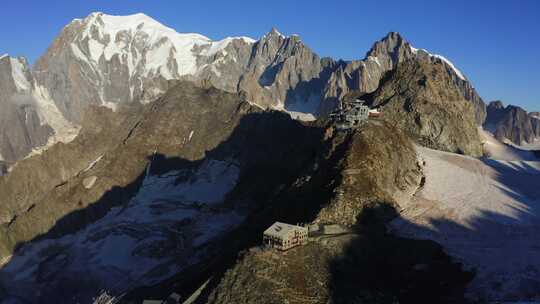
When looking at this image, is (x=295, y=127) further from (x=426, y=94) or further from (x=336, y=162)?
(x=336, y=162)

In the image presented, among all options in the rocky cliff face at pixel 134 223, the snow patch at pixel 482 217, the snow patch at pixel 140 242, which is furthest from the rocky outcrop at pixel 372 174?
the snow patch at pixel 140 242

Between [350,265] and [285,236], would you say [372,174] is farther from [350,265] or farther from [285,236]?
[285,236]

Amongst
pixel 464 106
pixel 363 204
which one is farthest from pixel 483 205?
pixel 464 106

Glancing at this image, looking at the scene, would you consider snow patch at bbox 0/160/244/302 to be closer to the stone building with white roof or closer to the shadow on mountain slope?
the shadow on mountain slope

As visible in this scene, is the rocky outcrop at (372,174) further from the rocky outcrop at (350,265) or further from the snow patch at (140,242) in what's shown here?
the snow patch at (140,242)

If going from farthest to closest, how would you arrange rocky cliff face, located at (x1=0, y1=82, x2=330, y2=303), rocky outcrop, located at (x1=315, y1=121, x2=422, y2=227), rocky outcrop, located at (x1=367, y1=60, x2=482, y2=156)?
rocky cliff face, located at (x1=0, y1=82, x2=330, y2=303)
rocky outcrop, located at (x1=367, y1=60, x2=482, y2=156)
rocky outcrop, located at (x1=315, y1=121, x2=422, y2=227)

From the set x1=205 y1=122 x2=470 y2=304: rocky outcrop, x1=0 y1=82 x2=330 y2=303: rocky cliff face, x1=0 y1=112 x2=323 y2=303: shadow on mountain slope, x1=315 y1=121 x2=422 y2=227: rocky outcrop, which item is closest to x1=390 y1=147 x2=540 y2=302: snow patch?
x1=315 y1=121 x2=422 y2=227: rocky outcrop

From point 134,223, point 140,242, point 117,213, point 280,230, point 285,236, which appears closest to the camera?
point 285,236

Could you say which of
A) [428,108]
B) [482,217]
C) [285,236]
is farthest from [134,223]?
[482,217]
